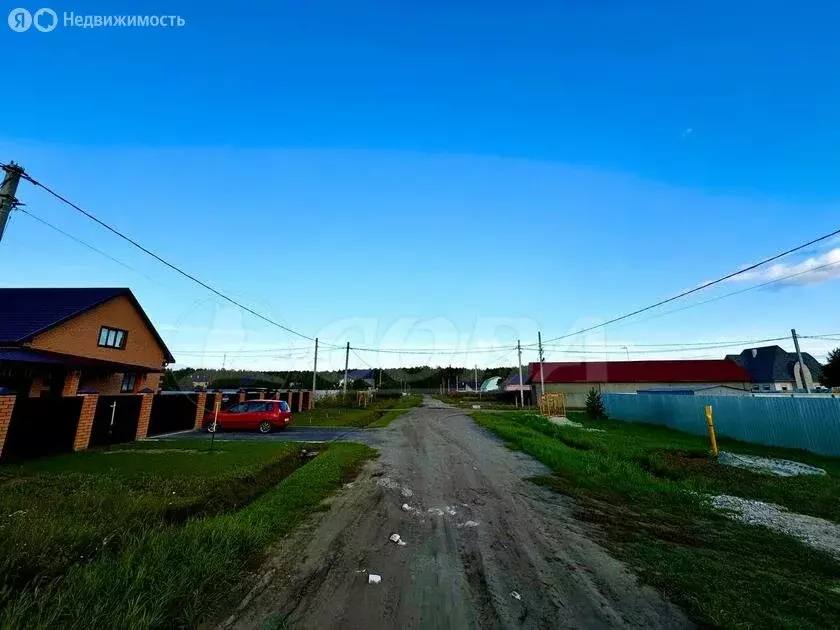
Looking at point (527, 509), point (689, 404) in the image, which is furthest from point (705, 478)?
point (689, 404)

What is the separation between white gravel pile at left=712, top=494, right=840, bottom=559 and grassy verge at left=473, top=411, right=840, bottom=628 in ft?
0.94

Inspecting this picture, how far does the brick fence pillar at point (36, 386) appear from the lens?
61.4ft

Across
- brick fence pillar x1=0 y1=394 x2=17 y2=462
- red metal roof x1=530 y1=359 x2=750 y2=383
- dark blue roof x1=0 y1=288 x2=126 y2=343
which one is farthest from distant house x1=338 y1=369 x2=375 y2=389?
brick fence pillar x1=0 y1=394 x2=17 y2=462

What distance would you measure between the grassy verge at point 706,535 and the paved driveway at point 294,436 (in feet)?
28.2

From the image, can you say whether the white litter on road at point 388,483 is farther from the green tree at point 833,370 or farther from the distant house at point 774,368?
the distant house at point 774,368

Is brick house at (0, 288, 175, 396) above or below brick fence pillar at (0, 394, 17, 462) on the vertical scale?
above

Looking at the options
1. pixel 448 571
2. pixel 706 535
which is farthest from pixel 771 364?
pixel 448 571

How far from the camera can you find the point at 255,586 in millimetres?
4137

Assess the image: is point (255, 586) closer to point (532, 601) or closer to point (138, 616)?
point (138, 616)

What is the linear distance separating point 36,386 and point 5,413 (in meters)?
12.8

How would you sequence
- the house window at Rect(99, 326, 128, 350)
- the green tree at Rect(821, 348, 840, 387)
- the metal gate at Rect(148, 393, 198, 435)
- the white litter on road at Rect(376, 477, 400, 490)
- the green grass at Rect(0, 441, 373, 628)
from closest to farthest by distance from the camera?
the green grass at Rect(0, 441, 373, 628) → the white litter on road at Rect(376, 477, 400, 490) → the metal gate at Rect(148, 393, 198, 435) → the house window at Rect(99, 326, 128, 350) → the green tree at Rect(821, 348, 840, 387)

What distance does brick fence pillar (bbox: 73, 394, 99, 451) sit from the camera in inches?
470

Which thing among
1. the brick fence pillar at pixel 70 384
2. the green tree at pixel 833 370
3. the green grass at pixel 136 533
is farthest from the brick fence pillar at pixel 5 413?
the green tree at pixel 833 370

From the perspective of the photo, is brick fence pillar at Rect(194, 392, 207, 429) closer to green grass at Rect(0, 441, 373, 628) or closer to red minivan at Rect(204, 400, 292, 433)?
red minivan at Rect(204, 400, 292, 433)
